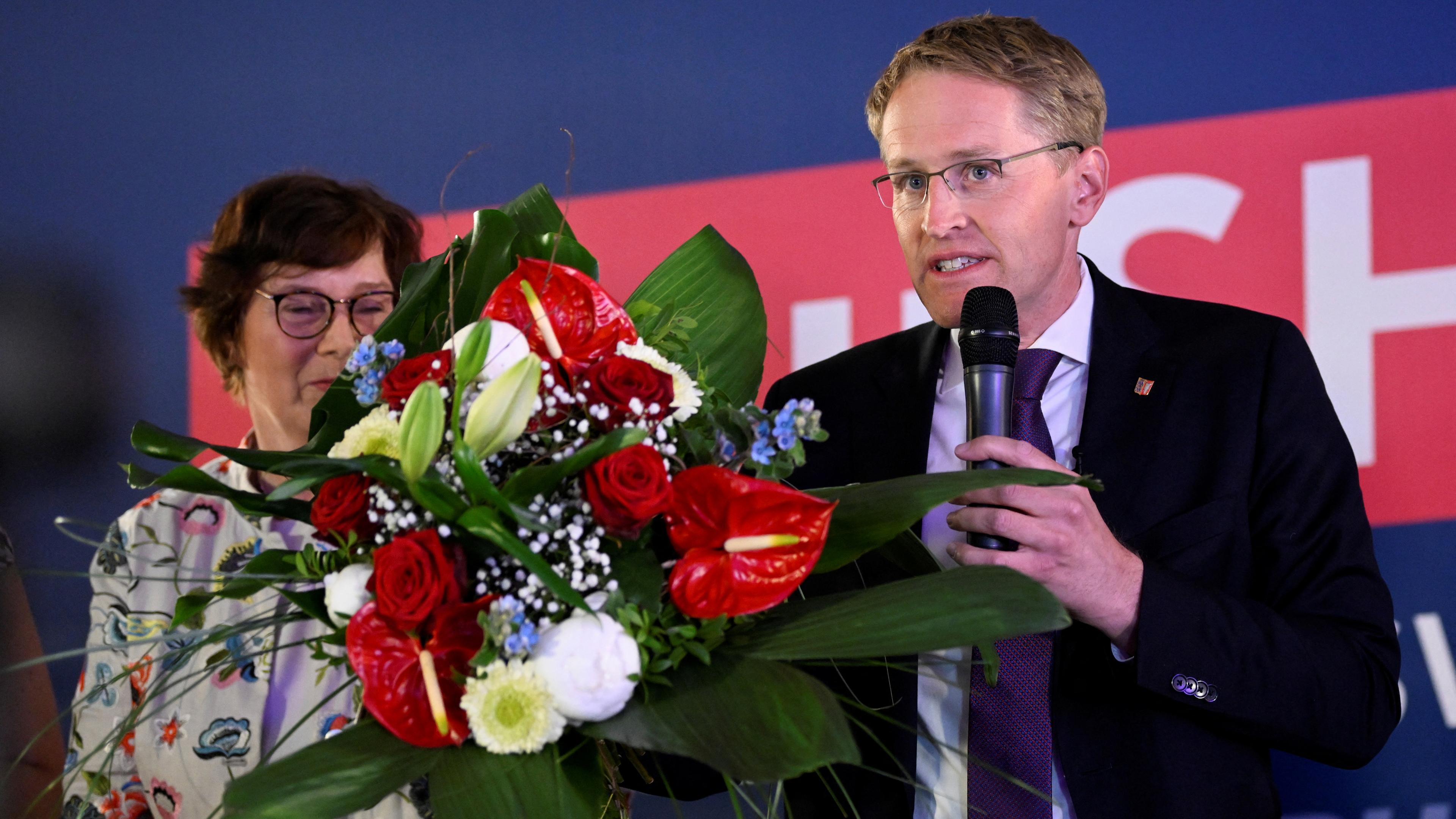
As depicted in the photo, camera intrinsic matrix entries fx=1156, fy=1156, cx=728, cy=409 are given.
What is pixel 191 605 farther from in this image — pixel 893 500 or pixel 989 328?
pixel 989 328

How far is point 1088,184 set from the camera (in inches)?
64.1

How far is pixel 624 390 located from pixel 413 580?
0.20 metres

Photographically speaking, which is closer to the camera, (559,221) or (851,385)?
(559,221)

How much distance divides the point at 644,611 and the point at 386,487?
0.21 metres

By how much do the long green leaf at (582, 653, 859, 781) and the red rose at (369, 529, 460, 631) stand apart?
14 cm

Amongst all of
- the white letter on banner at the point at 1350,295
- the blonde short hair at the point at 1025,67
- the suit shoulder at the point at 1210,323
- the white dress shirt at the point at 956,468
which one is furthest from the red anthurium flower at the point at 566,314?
the white letter on banner at the point at 1350,295

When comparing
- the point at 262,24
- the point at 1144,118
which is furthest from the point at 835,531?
the point at 262,24

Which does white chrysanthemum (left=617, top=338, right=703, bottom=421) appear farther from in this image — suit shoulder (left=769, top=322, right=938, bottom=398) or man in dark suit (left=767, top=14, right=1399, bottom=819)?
suit shoulder (left=769, top=322, right=938, bottom=398)

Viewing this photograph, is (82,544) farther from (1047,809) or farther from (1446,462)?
(1446,462)

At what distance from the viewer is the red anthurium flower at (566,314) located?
34.9 inches

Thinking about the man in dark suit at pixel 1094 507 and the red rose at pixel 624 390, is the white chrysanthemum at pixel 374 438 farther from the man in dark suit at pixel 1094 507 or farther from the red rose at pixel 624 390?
the man in dark suit at pixel 1094 507

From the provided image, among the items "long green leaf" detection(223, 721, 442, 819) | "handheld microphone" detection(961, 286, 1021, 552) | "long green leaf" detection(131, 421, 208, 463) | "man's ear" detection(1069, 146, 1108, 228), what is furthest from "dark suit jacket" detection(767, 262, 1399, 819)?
"long green leaf" detection(131, 421, 208, 463)

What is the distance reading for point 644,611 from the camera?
2.70ft

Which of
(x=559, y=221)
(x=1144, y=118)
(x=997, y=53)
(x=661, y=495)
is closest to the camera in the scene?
(x=661, y=495)
